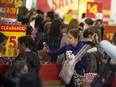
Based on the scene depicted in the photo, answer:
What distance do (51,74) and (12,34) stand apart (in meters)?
1.30

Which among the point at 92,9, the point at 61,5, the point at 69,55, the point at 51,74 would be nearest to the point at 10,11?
the point at 51,74

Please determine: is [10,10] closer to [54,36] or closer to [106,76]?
[54,36]

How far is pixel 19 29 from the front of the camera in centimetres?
568

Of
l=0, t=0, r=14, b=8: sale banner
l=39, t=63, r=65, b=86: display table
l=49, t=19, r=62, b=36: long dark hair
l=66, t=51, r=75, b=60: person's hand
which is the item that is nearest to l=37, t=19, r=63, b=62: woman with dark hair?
l=49, t=19, r=62, b=36: long dark hair

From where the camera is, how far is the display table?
184 inches

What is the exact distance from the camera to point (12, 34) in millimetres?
5629

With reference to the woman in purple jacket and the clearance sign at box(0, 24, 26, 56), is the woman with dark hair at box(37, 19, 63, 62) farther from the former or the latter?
the woman in purple jacket

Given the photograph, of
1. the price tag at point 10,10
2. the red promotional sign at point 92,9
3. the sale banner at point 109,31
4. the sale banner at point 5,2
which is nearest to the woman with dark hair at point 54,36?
the sale banner at point 109,31

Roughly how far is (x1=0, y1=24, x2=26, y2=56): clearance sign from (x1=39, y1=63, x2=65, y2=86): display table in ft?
3.26

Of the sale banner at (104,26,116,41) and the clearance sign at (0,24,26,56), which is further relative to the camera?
the sale banner at (104,26,116,41)

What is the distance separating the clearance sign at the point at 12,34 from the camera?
5.49m

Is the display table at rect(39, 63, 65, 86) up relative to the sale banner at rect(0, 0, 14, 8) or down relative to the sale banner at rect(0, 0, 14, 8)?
down

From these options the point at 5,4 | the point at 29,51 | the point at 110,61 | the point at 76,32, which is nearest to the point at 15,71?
the point at 29,51

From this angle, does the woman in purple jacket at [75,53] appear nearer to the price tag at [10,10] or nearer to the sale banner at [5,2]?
the price tag at [10,10]
